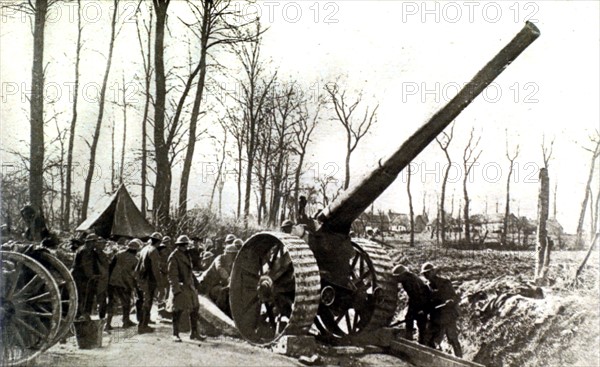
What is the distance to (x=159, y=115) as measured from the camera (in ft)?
40.7

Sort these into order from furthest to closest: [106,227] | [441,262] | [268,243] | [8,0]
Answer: [441,262], [106,227], [8,0], [268,243]

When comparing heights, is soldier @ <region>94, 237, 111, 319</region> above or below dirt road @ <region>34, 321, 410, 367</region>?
above

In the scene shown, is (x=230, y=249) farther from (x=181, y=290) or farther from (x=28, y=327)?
(x=28, y=327)

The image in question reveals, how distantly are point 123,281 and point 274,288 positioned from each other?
317cm

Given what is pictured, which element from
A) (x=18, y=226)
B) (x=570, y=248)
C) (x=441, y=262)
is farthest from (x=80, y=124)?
(x=570, y=248)

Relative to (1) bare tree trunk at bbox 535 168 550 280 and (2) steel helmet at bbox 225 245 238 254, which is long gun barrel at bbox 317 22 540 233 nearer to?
(2) steel helmet at bbox 225 245 238 254

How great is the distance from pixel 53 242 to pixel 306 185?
22.3 metres

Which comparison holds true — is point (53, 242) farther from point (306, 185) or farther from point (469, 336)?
point (306, 185)

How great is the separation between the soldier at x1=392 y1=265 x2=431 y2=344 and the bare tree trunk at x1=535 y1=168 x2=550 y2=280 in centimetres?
322

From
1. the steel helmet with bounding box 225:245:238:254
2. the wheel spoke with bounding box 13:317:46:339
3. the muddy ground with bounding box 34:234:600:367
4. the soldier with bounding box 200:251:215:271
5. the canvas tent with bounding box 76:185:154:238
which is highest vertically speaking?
the canvas tent with bounding box 76:185:154:238

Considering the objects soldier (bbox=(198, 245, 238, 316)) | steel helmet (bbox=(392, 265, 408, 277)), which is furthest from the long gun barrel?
soldier (bbox=(198, 245, 238, 316))

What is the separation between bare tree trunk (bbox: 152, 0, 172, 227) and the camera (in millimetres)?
12070

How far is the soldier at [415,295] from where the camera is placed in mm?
7953

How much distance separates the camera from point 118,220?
1333 cm
